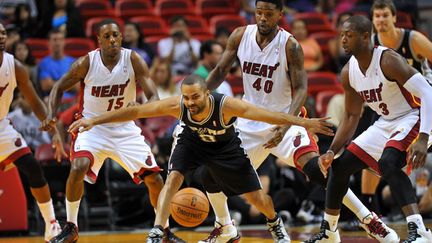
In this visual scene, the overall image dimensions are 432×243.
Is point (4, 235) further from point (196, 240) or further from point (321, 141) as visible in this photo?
point (321, 141)

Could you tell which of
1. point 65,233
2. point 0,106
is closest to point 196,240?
point 65,233

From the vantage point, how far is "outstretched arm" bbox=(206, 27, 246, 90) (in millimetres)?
9094

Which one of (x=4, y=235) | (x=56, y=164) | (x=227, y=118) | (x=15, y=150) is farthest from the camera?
(x=56, y=164)

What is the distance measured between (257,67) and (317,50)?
6725 mm

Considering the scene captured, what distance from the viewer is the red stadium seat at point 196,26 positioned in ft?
54.1

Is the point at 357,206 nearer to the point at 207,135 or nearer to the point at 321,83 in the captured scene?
the point at 207,135

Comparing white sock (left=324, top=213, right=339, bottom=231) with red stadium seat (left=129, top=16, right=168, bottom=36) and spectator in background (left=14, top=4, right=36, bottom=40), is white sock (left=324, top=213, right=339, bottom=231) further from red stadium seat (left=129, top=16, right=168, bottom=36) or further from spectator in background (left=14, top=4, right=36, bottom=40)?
red stadium seat (left=129, top=16, right=168, bottom=36)

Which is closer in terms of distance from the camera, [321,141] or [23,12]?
[321,141]

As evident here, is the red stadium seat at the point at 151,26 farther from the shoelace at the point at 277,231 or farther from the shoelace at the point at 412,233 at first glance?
the shoelace at the point at 412,233

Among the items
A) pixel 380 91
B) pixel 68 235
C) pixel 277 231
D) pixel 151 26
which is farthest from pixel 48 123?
pixel 151 26

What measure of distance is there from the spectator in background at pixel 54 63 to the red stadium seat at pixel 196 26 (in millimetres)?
3034

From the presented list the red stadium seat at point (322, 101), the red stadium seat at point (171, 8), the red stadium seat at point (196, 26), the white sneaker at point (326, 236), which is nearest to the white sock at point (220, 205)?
the white sneaker at point (326, 236)

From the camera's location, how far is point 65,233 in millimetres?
8898

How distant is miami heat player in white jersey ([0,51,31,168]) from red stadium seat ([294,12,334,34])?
27.1ft
